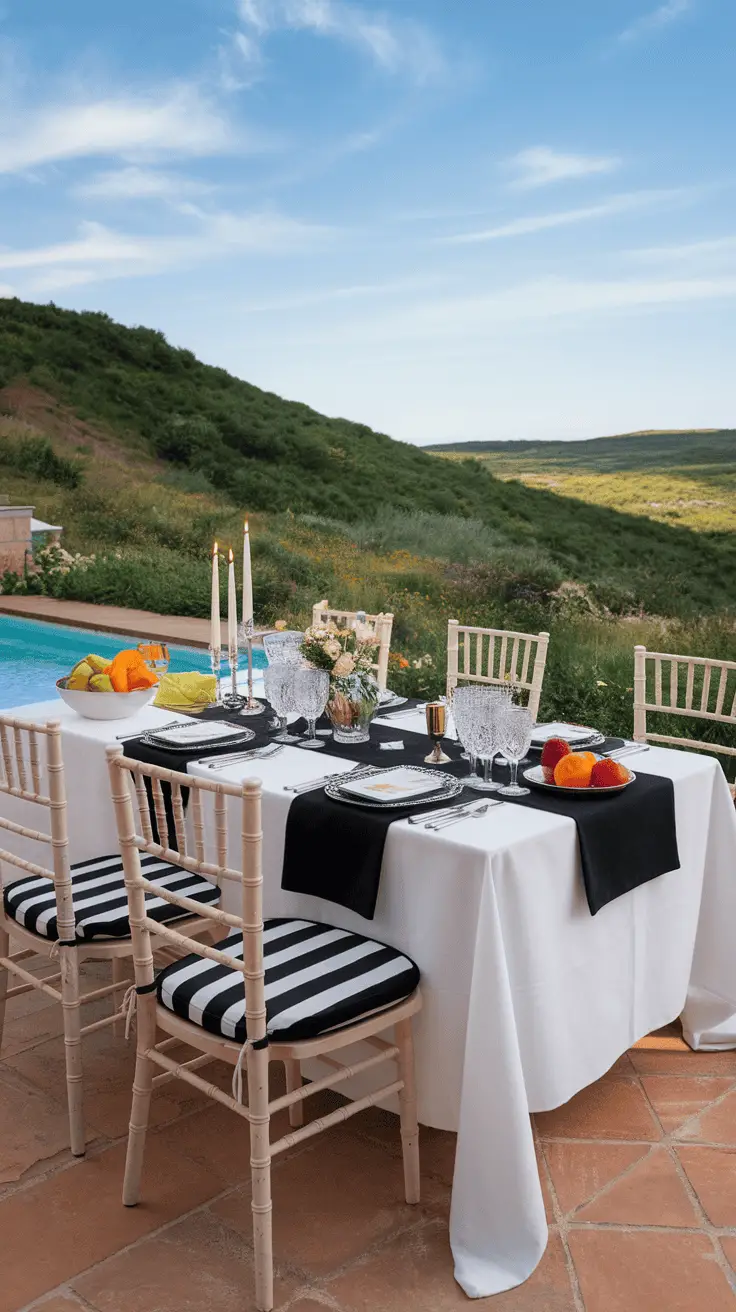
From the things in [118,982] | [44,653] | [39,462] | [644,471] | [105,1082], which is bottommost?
[44,653]

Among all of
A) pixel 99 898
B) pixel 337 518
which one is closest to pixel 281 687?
pixel 99 898

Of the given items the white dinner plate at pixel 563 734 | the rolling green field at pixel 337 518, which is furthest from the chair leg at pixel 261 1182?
the rolling green field at pixel 337 518

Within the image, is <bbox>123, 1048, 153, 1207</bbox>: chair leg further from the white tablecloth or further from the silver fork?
the silver fork

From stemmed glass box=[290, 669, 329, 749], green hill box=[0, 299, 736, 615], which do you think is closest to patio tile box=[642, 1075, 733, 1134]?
stemmed glass box=[290, 669, 329, 749]

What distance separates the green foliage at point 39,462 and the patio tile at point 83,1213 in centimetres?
1450

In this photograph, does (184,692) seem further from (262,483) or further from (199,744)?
(262,483)

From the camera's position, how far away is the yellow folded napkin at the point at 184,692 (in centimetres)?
294

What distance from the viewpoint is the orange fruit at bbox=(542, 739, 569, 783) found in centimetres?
218

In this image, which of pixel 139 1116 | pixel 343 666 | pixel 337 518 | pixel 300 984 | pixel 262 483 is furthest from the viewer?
Result: pixel 262 483

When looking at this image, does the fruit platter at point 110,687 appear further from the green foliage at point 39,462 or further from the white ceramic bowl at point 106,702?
the green foliage at point 39,462

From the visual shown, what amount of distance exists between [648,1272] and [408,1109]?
1.53 ft

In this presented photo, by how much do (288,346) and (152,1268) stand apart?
20.8 m

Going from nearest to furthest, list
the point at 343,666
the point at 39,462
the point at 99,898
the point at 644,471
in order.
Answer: the point at 99,898 → the point at 343,666 → the point at 39,462 → the point at 644,471

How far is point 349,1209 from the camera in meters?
1.95
